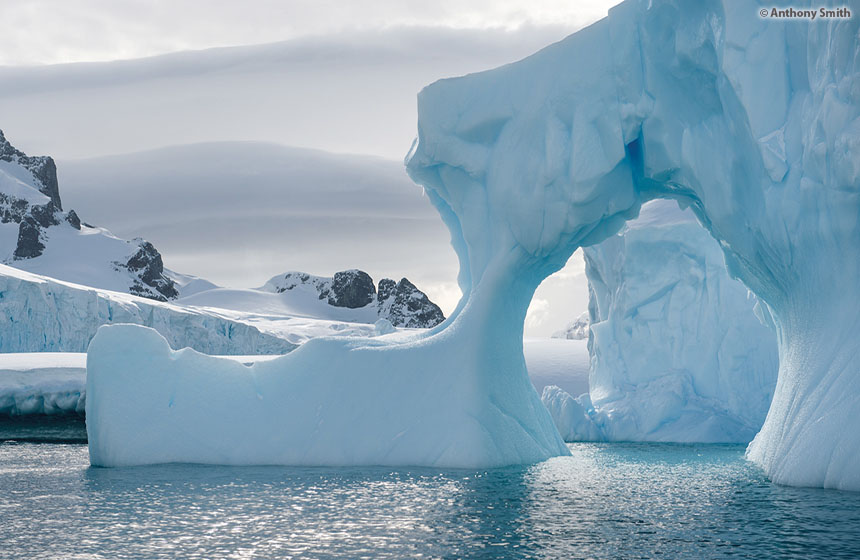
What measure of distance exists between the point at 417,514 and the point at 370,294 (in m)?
91.3

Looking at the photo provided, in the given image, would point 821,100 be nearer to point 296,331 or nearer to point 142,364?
point 142,364

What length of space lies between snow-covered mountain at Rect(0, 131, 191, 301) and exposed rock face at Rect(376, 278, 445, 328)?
2114 cm

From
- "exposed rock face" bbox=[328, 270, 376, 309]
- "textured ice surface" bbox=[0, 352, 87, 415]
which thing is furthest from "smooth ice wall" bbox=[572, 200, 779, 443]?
"exposed rock face" bbox=[328, 270, 376, 309]

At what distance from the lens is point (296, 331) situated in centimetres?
5084

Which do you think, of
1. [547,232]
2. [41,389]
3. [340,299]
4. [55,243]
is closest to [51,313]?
[41,389]

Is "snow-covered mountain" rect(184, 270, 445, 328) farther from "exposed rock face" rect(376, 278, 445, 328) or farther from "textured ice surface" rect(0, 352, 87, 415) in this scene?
"textured ice surface" rect(0, 352, 87, 415)

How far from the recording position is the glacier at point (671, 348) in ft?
65.2

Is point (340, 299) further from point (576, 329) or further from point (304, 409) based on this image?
point (304, 409)

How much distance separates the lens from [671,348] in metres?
20.9

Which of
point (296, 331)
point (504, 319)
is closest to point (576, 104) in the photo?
point (504, 319)

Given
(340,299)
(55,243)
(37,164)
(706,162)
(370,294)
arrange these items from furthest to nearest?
(370,294)
(340,299)
(37,164)
(55,243)
(706,162)

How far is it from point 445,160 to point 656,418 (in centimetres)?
857

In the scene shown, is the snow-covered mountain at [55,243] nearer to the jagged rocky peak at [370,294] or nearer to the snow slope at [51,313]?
the jagged rocky peak at [370,294]

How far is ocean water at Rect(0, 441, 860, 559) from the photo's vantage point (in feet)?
23.8
